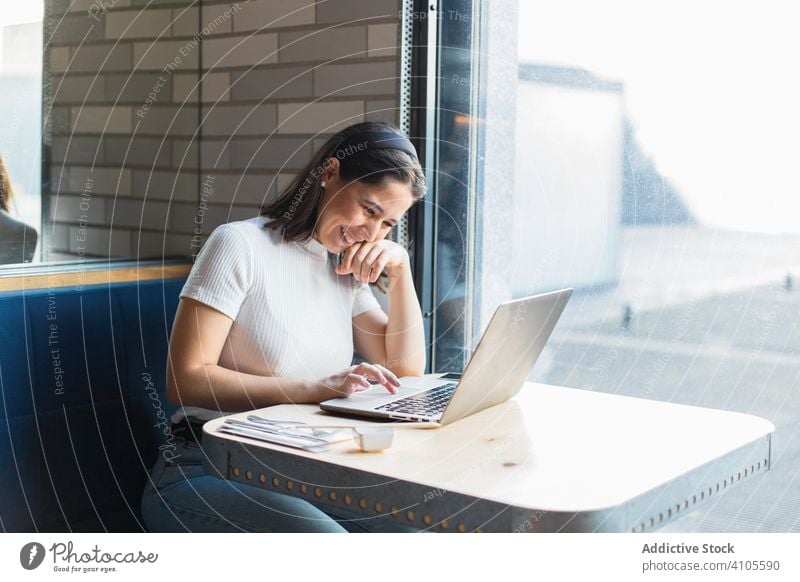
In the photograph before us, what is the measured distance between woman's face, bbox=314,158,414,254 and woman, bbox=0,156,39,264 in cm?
61

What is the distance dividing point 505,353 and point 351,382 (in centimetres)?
24

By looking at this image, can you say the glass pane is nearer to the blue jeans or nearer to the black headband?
the black headband

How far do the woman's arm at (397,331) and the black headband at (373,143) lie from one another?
23cm

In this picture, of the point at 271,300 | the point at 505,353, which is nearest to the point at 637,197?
the point at 505,353

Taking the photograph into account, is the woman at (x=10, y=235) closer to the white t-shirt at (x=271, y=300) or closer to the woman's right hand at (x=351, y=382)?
the white t-shirt at (x=271, y=300)

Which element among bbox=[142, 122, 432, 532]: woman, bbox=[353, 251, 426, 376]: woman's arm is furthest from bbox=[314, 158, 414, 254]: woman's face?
bbox=[353, 251, 426, 376]: woman's arm

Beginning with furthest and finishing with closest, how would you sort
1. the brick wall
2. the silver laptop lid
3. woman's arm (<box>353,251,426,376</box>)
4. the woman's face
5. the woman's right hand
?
→ the brick wall < woman's arm (<box>353,251,426,376</box>) < the woman's face < the woman's right hand < the silver laptop lid

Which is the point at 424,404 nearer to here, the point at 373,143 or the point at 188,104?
the point at 373,143

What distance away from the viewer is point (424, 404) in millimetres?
1408

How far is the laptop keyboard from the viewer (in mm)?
1353

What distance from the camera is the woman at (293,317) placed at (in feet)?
4.68

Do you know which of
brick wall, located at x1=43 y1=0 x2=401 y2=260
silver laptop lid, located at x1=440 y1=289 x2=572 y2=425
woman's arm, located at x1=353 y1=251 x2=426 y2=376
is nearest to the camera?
silver laptop lid, located at x1=440 y1=289 x2=572 y2=425

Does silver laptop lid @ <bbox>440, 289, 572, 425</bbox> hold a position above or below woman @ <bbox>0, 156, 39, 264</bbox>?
below

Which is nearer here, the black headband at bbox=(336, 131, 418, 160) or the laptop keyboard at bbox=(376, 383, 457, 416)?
the laptop keyboard at bbox=(376, 383, 457, 416)
